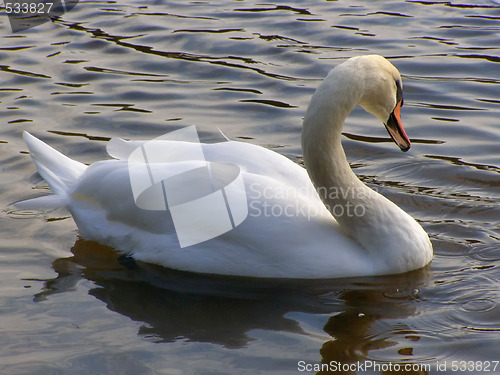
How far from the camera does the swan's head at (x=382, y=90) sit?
498cm

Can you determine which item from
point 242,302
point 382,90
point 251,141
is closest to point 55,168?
point 242,302

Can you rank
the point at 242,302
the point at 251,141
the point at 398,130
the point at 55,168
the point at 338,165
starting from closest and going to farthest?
1. the point at 242,302
2. the point at 338,165
3. the point at 398,130
4. the point at 55,168
5. the point at 251,141

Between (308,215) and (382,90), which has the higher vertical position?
(382,90)

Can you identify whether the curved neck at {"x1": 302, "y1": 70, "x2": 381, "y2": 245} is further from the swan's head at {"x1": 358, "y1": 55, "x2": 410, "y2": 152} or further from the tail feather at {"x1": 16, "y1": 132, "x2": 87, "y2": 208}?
the tail feather at {"x1": 16, "y1": 132, "x2": 87, "y2": 208}

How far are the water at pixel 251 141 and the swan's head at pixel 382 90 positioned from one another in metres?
0.87

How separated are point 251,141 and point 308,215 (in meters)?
2.43

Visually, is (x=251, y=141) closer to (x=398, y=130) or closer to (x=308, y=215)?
(x=398, y=130)

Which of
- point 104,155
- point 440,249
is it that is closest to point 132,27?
point 104,155

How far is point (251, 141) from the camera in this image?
7520 millimetres

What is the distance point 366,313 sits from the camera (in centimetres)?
485

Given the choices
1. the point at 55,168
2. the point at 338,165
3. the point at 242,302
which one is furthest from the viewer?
the point at 55,168

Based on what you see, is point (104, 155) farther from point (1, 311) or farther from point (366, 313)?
point (366, 313)

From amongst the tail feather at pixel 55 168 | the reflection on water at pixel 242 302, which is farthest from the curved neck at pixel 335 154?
the tail feather at pixel 55 168

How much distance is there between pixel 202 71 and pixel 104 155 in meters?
2.40
